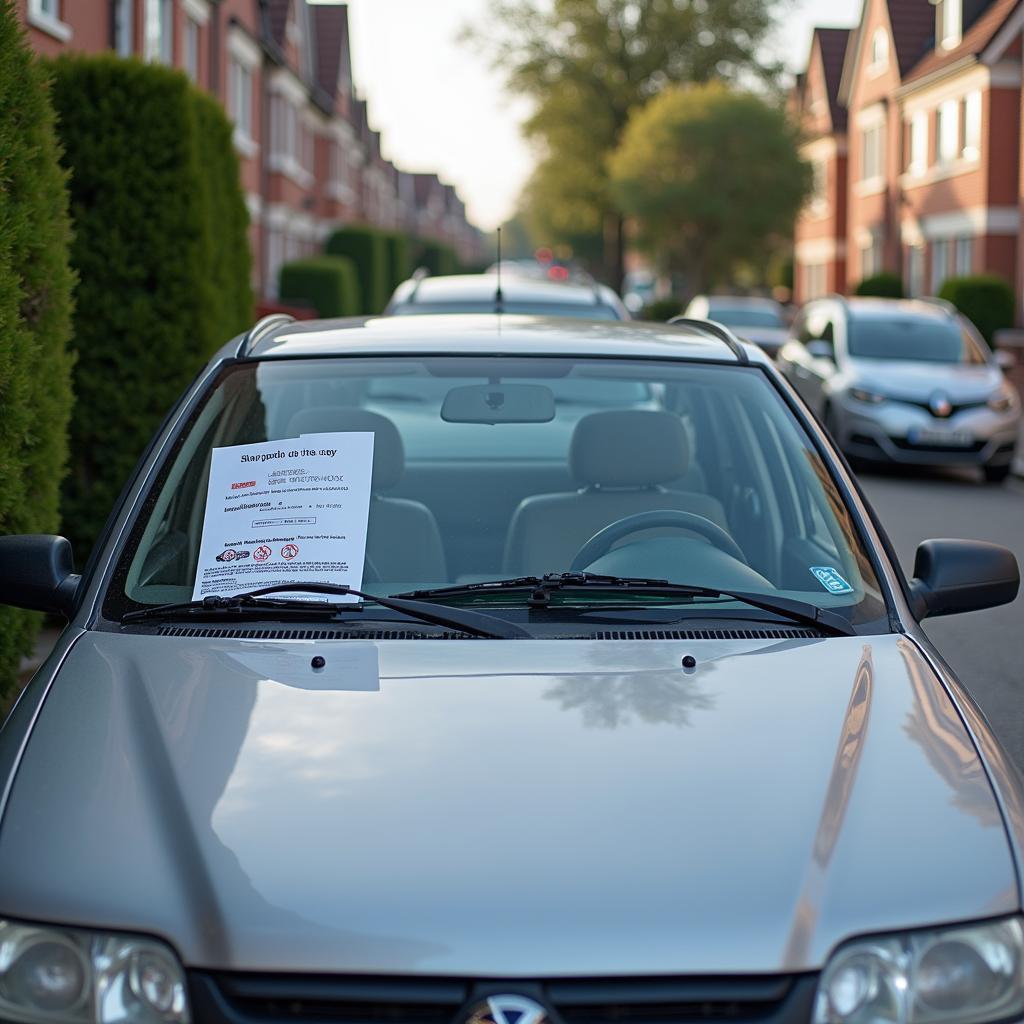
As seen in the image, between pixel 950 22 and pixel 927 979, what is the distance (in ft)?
138

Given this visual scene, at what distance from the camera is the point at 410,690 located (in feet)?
9.31

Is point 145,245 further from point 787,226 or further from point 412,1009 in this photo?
point 787,226

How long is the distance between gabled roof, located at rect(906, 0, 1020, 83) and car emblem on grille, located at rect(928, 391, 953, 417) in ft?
72.0

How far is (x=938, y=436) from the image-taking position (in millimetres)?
15016

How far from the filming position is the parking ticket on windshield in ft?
10.9

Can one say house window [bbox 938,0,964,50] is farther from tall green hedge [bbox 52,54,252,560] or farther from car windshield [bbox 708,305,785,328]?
tall green hedge [bbox 52,54,252,560]

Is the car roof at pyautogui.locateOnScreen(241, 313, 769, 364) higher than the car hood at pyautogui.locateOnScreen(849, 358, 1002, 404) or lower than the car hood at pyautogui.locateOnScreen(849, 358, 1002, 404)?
higher

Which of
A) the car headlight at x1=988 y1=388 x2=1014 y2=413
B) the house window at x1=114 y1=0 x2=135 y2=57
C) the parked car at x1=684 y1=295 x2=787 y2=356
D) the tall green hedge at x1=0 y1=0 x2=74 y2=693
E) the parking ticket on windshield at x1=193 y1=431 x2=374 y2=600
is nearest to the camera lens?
the parking ticket on windshield at x1=193 y1=431 x2=374 y2=600

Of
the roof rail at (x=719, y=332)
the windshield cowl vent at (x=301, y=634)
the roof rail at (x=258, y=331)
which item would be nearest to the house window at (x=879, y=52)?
the roof rail at (x=719, y=332)

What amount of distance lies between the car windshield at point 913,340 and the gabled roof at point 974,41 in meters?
20.1

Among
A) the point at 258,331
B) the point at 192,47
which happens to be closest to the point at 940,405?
the point at 258,331

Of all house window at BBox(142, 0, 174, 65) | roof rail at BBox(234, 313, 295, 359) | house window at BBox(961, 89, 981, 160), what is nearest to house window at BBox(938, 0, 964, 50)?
house window at BBox(961, 89, 981, 160)

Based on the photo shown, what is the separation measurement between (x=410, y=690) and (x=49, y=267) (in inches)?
142

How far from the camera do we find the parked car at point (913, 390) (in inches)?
592
